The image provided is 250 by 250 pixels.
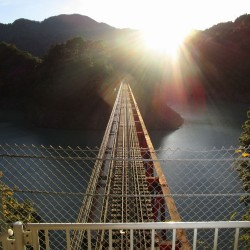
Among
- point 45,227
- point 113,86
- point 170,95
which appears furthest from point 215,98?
point 45,227

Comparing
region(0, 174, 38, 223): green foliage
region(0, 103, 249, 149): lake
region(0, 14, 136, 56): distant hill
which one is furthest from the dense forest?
region(0, 14, 136, 56): distant hill

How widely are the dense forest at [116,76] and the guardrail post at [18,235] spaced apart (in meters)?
32.0

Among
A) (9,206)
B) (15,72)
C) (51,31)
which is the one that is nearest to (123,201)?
(9,206)

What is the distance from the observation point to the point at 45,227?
110 inches

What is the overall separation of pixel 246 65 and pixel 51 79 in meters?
35.5

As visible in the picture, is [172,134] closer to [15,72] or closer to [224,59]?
[15,72]

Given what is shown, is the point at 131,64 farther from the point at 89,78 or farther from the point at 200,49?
the point at 200,49

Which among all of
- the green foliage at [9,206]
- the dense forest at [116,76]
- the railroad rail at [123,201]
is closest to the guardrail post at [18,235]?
the green foliage at [9,206]

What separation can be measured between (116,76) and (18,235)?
128ft

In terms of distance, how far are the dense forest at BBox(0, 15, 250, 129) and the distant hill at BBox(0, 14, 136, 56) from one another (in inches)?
1338

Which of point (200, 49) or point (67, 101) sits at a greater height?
point (200, 49)

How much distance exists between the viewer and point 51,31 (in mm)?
109688

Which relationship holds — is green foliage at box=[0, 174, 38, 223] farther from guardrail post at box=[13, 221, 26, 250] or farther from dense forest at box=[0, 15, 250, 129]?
dense forest at box=[0, 15, 250, 129]

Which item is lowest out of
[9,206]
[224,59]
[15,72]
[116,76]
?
[9,206]
